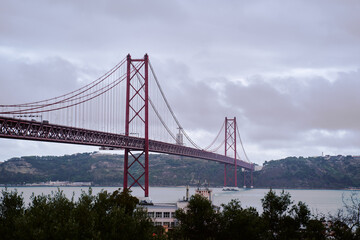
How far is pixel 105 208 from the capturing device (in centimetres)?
3572

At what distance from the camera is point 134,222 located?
2858 cm

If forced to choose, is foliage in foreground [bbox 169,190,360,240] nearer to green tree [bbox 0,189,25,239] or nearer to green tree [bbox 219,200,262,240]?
green tree [bbox 219,200,262,240]

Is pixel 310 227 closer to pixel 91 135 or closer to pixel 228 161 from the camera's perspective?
pixel 91 135

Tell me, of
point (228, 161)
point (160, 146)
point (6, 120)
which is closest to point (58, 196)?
point (6, 120)

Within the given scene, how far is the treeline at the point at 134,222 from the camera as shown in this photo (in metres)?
27.0

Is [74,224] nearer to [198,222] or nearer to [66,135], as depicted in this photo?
[198,222]

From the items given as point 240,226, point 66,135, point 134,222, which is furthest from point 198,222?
point 66,135

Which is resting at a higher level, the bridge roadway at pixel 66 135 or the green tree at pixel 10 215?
the bridge roadway at pixel 66 135

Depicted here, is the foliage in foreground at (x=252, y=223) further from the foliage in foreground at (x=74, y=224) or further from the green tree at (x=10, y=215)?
the green tree at (x=10, y=215)

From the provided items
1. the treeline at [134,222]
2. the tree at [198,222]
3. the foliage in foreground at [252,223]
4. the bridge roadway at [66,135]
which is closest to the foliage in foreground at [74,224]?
the treeline at [134,222]

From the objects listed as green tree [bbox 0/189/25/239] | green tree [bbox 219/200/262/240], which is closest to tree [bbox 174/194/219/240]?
green tree [bbox 219/200/262/240]

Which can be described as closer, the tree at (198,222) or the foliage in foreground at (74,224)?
the foliage in foreground at (74,224)

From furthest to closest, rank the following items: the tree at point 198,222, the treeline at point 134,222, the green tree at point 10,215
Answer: the tree at point 198,222 < the green tree at point 10,215 < the treeline at point 134,222

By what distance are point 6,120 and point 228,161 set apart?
10804 centimetres
